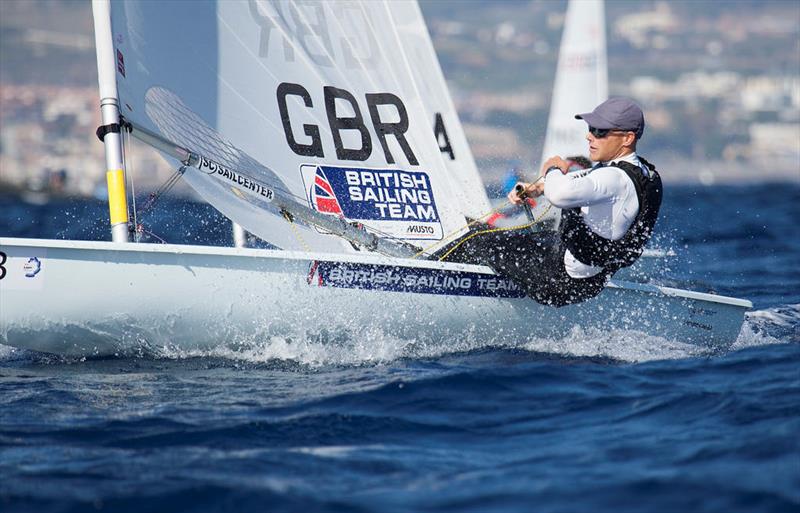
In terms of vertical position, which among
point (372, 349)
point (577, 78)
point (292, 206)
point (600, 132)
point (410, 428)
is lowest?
point (410, 428)

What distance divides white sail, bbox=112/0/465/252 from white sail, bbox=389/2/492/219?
0.05 metres

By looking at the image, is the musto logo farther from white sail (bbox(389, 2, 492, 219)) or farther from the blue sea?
the blue sea

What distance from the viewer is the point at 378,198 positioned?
555cm

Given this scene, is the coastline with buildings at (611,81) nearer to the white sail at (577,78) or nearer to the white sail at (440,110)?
the white sail at (577,78)

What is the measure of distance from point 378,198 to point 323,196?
11.2 inches

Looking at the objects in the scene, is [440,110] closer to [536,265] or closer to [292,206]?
[292,206]

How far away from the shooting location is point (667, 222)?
1603 centimetres

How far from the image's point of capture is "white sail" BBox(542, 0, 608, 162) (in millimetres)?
11219

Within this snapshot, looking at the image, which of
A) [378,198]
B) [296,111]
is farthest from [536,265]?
[296,111]

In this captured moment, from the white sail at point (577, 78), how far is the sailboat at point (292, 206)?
18.3 ft

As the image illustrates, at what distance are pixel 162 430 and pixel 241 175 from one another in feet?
5.80

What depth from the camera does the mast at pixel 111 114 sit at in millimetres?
4805

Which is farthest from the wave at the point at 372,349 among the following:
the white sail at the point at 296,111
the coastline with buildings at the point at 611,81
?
the coastline with buildings at the point at 611,81

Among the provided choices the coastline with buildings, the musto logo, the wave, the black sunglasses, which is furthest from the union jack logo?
the coastline with buildings
